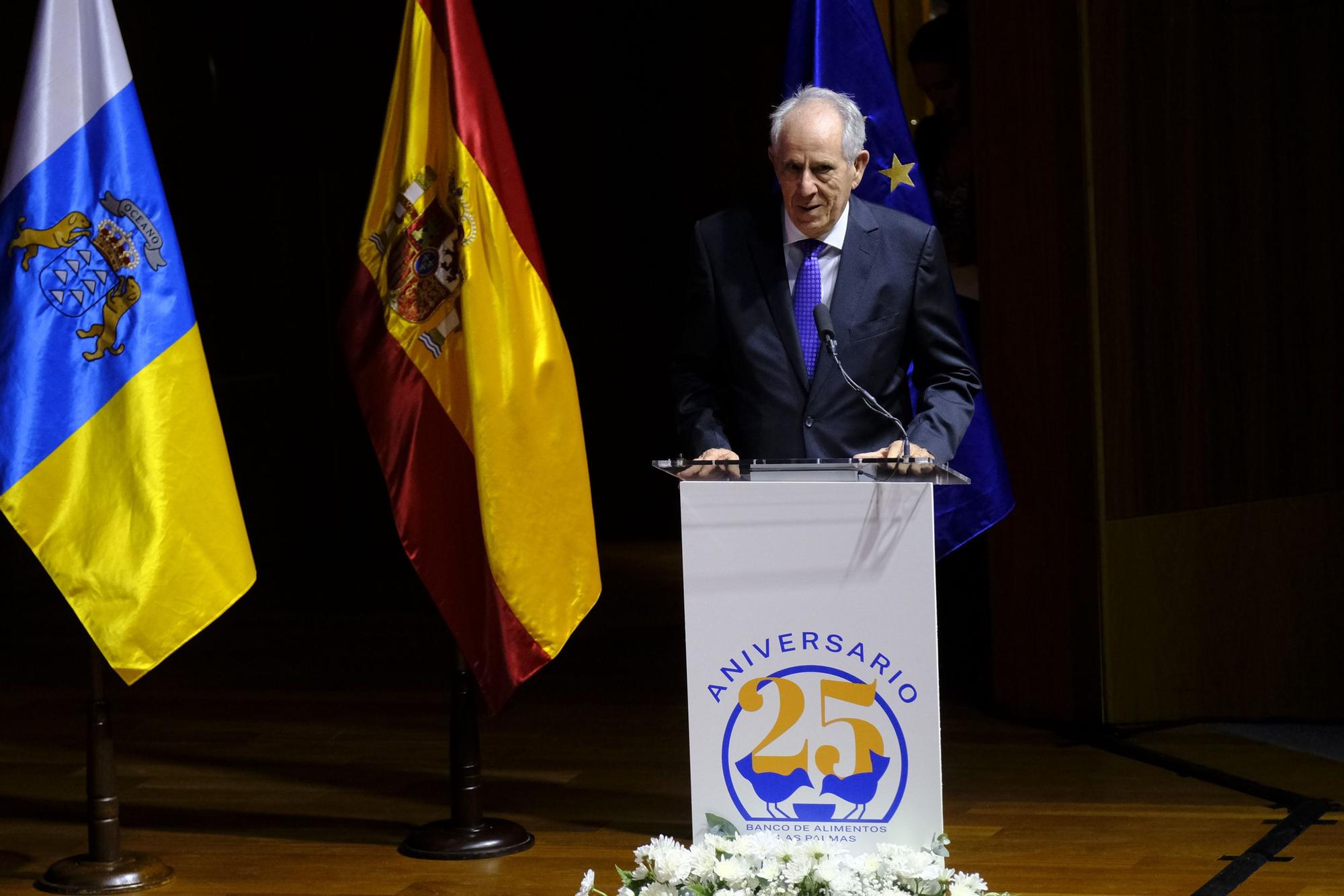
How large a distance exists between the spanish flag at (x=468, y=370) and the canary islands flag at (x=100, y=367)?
14.4 inches

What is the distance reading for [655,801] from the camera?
12.3 ft

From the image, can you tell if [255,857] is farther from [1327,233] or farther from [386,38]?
[386,38]

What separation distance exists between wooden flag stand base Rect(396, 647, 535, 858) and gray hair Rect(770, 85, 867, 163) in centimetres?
123

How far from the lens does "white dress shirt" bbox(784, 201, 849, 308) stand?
3.02 meters

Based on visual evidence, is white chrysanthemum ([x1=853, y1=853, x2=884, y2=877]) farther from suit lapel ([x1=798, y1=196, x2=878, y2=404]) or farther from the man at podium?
suit lapel ([x1=798, y1=196, x2=878, y2=404])

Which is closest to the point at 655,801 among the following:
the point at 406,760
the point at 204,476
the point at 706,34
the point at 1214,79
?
the point at 406,760

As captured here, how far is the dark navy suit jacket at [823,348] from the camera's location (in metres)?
2.99

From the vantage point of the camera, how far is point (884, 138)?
3623 millimetres

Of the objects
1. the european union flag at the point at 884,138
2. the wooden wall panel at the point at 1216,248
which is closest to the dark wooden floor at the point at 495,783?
the european union flag at the point at 884,138

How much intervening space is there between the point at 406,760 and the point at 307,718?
0.61 metres

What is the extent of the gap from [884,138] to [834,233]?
0.69 metres

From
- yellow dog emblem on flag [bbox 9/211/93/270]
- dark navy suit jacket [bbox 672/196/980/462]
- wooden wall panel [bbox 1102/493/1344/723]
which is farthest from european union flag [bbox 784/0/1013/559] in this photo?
yellow dog emblem on flag [bbox 9/211/93/270]

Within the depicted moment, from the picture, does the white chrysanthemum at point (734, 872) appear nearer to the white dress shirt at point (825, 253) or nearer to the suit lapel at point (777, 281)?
the suit lapel at point (777, 281)

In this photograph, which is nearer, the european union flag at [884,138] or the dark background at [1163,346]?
the european union flag at [884,138]
